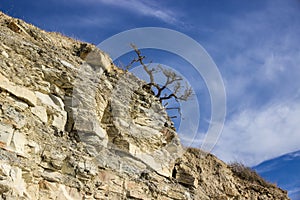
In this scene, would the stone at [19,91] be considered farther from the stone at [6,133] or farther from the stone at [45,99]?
the stone at [6,133]

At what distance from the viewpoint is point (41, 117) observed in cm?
916

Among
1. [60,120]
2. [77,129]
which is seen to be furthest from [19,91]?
[77,129]

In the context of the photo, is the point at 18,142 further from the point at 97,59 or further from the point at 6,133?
the point at 97,59

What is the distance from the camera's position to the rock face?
319 inches

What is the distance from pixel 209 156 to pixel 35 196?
1131 centimetres

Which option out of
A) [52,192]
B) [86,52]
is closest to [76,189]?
[52,192]

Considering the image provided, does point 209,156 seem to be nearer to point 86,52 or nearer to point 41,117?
point 86,52

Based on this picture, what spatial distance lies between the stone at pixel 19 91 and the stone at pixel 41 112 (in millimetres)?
160

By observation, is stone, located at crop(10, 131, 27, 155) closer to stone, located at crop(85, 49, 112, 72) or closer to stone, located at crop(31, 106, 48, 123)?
stone, located at crop(31, 106, 48, 123)

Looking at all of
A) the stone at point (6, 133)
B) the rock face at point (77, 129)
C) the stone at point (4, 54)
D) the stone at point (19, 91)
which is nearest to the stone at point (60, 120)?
the rock face at point (77, 129)

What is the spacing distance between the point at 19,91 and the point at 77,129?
2162mm

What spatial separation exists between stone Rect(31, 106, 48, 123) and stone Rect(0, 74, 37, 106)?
0.52 ft

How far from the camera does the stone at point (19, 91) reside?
8320mm

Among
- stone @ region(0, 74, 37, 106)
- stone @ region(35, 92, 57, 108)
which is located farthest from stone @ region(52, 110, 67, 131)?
stone @ region(0, 74, 37, 106)
